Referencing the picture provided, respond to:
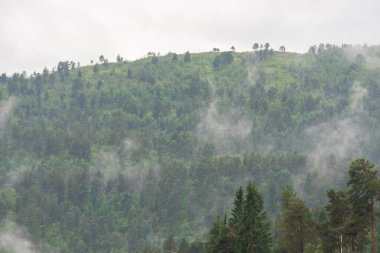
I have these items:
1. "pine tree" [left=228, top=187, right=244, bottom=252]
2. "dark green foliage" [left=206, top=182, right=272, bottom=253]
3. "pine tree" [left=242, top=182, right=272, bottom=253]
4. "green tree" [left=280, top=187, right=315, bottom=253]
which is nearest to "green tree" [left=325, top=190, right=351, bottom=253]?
"green tree" [left=280, top=187, right=315, bottom=253]

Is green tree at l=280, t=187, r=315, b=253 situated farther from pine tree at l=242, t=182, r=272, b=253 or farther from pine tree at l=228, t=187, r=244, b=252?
pine tree at l=242, t=182, r=272, b=253

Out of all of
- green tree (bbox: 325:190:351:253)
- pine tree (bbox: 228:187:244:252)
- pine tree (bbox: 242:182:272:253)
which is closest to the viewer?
pine tree (bbox: 242:182:272:253)

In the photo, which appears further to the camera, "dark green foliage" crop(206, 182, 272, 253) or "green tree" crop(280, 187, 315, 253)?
"green tree" crop(280, 187, 315, 253)

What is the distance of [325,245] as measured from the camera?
9000 centimetres

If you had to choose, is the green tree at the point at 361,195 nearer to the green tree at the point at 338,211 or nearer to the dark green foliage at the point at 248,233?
the green tree at the point at 338,211

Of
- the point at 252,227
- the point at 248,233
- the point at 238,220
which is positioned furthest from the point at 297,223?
the point at 248,233

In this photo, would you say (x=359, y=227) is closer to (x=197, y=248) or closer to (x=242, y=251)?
(x=242, y=251)

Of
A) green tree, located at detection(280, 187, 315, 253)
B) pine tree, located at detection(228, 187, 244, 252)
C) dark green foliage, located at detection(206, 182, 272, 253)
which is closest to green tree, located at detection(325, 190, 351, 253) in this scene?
green tree, located at detection(280, 187, 315, 253)

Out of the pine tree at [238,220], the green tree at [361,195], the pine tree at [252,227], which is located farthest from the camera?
the pine tree at [238,220]

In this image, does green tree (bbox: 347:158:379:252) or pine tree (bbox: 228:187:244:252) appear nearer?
green tree (bbox: 347:158:379:252)

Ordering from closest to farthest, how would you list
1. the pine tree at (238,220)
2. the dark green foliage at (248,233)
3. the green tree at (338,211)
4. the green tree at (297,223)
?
the dark green foliage at (248,233)
the pine tree at (238,220)
the green tree at (338,211)
the green tree at (297,223)

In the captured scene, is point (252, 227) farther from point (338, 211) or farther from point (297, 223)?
point (338, 211)

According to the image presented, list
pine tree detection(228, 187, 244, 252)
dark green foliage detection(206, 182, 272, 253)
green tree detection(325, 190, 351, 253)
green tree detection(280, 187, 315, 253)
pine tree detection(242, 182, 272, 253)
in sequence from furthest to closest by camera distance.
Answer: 1. green tree detection(280, 187, 315, 253)
2. green tree detection(325, 190, 351, 253)
3. pine tree detection(228, 187, 244, 252)
4. dark green foliage detection(206, 182, 272, 253)
5. pine tree detection(242, 182, 272, 253)

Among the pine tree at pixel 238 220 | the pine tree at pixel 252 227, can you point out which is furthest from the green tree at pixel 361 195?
the pine tree at pixel 238 220
